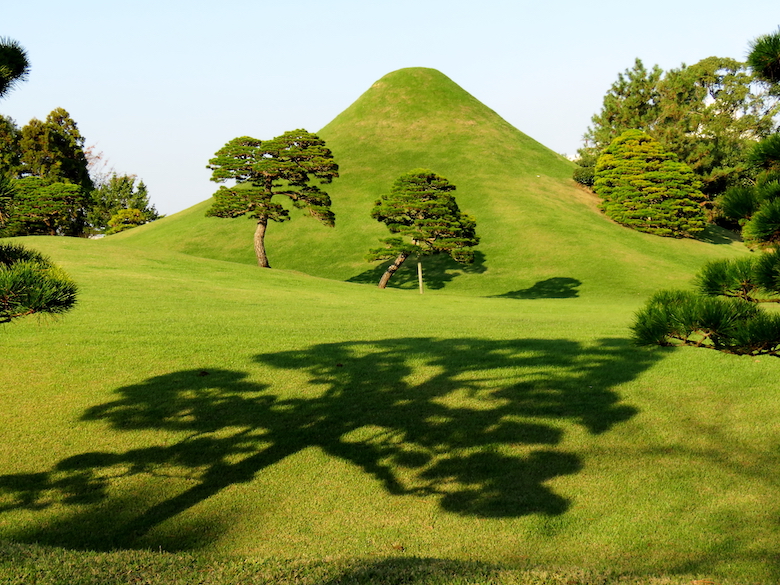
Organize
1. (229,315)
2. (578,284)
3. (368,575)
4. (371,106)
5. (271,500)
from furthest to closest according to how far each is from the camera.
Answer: (371,106) → (578,284) → (229,315) → (271,500) → (368,575)

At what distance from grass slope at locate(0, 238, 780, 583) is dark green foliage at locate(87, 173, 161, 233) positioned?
2782 inches

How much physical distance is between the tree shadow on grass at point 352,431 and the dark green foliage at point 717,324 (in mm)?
2849

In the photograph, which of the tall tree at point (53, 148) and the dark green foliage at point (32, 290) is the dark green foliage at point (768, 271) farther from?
the tall tree at point (53, 148)

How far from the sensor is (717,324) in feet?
23.2

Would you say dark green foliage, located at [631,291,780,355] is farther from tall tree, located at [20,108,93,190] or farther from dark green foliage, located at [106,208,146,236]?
A: dark green foliage, located at [106,208,146,236]

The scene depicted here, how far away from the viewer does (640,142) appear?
5888cm

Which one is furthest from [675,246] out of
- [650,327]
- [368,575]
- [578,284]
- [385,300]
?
[368,575]

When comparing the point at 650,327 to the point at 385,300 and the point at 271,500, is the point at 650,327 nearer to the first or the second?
the point at 271,500

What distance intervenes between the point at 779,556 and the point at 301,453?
22.0 feet

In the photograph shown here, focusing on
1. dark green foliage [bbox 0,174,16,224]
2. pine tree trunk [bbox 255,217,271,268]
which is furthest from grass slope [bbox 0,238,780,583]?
pine tree trunk [bbox 255,217,271,268]

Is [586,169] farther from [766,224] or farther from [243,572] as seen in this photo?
[243,572]

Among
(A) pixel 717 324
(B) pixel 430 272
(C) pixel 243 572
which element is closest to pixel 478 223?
(B) pixel 430 272

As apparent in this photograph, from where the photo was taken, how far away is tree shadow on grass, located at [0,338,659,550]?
8352 millimetres

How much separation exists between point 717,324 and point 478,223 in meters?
53.2
